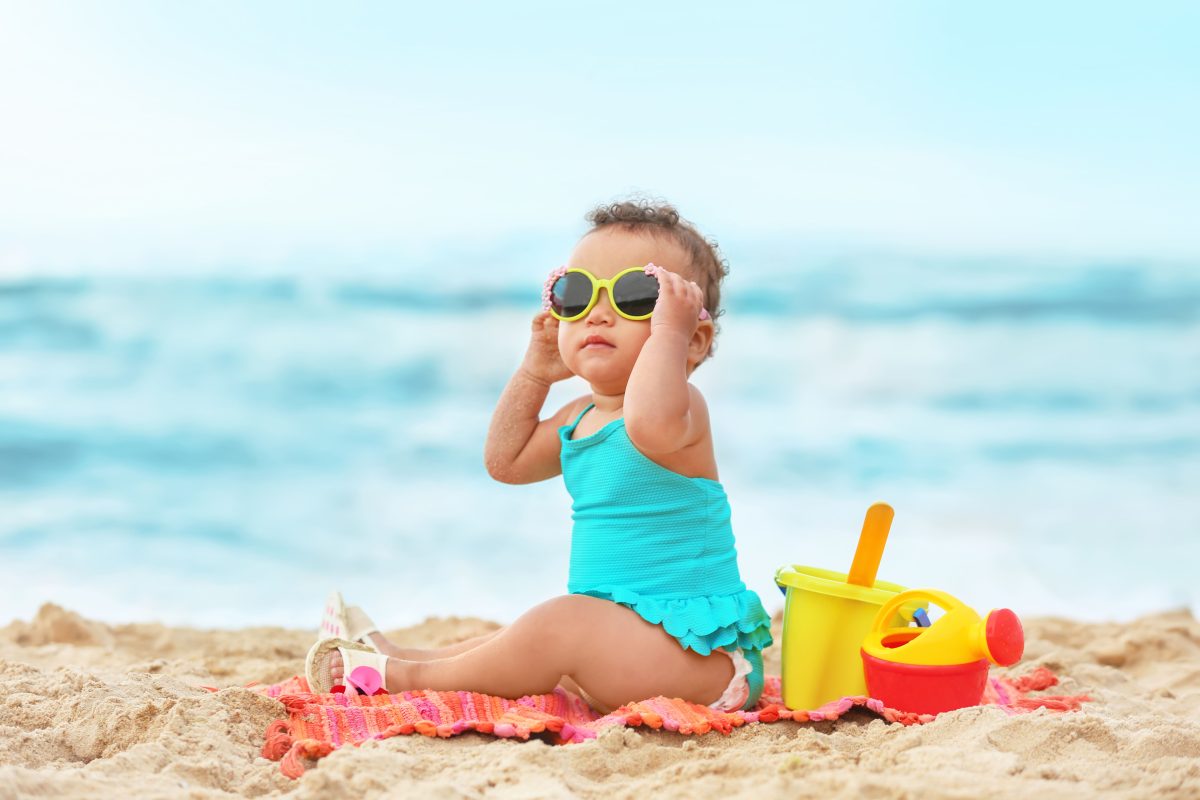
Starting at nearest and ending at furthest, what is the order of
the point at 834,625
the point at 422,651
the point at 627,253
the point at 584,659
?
the point at 584,659 < the point at 834,625 < the point at 627,253 < the point at 422,651

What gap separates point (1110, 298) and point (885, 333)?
77.6 inches

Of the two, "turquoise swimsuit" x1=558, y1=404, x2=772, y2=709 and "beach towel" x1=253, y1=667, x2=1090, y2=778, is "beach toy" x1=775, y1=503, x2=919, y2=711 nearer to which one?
"turquoise swimsuit" x1=558, y1=404, x2=772, y2=709

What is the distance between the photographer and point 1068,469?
7.47 m

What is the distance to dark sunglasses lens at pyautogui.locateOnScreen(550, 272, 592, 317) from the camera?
7.95 feet

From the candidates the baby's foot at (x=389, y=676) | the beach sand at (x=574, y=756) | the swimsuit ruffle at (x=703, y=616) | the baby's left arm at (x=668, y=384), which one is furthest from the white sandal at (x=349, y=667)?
the baby's left arm at (x=668, y=384)

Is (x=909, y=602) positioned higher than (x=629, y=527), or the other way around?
(x=629, y=527)

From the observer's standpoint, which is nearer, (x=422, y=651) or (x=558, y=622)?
(x=558, y=622)

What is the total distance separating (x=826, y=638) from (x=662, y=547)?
1.23ft

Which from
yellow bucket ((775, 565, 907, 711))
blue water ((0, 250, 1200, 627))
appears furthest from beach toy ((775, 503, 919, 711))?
blue water ((0, 250, 1200, 627))

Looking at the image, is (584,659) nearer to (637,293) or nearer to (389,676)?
(389,676)

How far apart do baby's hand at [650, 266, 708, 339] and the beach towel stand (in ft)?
2.38

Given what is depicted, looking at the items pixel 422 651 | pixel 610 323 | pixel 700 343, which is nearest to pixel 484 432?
pixel 422 651

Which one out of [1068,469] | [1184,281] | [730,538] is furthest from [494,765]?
[1184,281]

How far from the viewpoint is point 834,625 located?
7.57 ft
